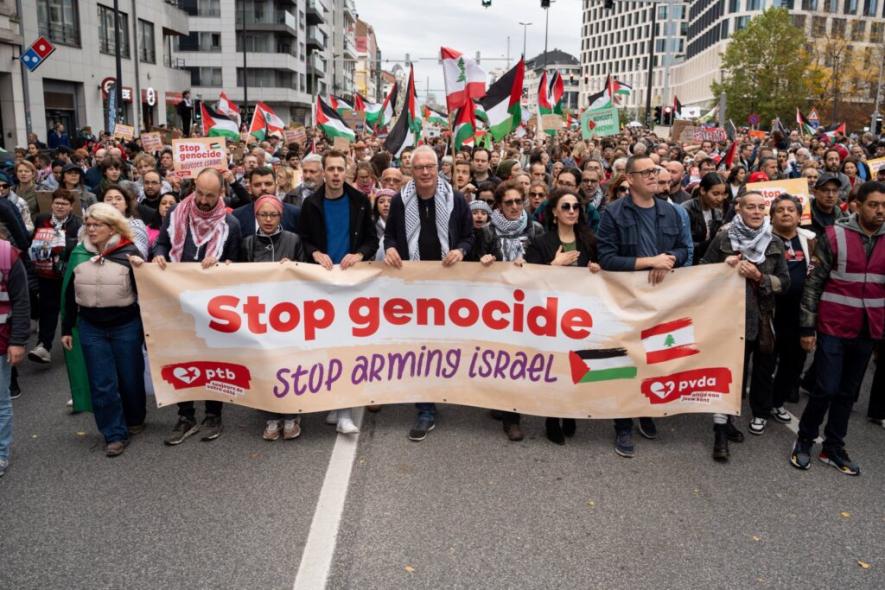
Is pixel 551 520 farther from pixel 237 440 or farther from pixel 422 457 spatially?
pixel 237 440

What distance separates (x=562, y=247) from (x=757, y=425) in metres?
2.01

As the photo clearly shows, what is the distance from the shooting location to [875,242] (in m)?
4.93

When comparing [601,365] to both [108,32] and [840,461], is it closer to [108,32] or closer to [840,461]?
[840,461]

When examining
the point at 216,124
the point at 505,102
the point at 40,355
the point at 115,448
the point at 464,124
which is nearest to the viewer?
the point at 115,448

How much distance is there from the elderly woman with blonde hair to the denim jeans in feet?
15.3

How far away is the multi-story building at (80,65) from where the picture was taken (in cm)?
2591

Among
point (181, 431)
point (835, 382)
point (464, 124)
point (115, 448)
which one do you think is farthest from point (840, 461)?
point (464, 124)

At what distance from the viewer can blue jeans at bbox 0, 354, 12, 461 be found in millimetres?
4961

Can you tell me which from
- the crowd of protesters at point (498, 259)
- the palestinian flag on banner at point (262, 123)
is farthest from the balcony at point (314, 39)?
the crowd of protesters at point (498, 259)

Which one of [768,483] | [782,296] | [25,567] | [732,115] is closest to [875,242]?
[782,296]

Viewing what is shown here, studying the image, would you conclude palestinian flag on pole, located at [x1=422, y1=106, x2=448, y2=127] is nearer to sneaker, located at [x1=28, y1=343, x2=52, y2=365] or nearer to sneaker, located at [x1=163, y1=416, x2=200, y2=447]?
sneaker, located at [x1=28, y1=343, x2=52, y2=365]

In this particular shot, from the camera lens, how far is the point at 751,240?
5.41 meters

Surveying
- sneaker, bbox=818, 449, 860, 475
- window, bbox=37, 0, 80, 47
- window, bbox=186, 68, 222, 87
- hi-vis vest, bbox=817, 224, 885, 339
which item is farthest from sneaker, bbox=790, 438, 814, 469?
window, bbox=186, 68, 222, 87

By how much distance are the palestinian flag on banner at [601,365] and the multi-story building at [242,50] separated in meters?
64.3
